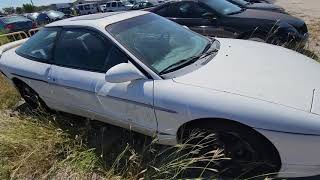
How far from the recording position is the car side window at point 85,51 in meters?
3.42

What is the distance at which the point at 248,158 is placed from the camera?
9.23 feet

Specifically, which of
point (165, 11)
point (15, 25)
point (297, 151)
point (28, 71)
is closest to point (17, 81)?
point (28, 71)

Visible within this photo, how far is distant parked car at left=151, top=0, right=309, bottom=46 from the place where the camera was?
6.13 meters

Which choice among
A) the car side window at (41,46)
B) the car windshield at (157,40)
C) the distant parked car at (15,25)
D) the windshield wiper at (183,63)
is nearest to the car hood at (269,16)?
the car windshield at (157,40)

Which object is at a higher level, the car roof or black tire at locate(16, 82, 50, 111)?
the car roof

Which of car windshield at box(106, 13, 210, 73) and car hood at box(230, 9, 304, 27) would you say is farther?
car hood at box(230, 9, 304, 27)

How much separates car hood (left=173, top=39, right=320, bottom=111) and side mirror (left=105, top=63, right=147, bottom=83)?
37 cm

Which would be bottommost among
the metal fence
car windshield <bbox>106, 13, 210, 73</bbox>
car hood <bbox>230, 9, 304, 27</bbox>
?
the metal fence

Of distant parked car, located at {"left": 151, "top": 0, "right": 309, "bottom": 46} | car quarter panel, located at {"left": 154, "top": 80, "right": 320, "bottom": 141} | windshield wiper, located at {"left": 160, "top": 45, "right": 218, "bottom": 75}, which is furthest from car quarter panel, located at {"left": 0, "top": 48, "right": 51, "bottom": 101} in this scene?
distant parked car, located at {"left": 151, "top": 0, "right": 309, "bottom": 46}

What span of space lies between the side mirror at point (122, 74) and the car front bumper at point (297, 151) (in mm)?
1150

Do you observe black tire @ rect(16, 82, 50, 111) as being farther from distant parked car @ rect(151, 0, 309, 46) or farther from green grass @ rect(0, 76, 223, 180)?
distant parked car @ rect(151, 0, 309, 46)

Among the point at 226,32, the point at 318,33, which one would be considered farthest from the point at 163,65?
the point at 318,33

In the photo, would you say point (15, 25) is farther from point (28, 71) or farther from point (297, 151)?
point (297, 151)

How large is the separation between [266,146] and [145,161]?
1196 millimetres
